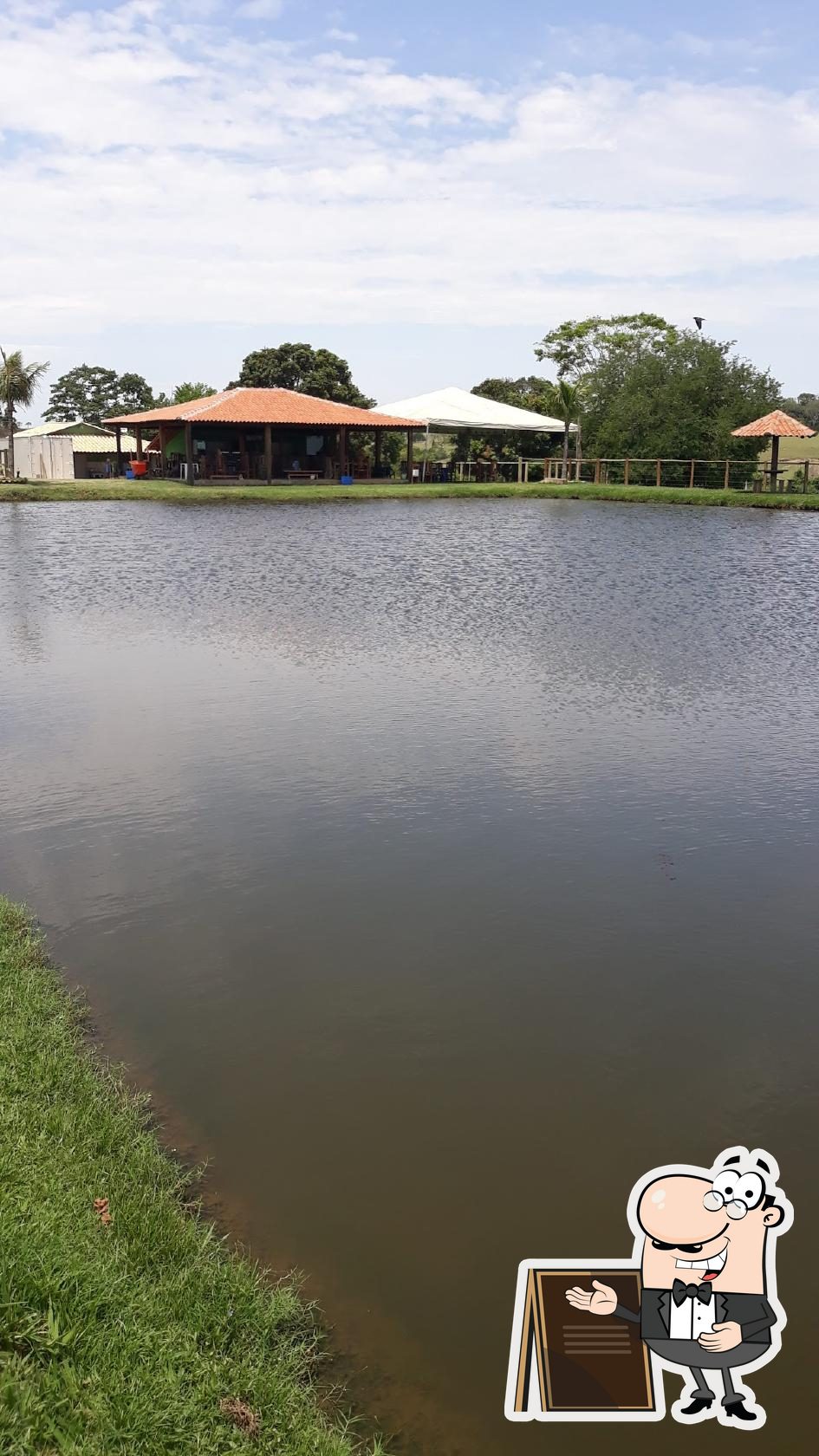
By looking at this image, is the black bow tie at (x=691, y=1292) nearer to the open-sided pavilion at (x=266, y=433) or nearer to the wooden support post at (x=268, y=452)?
the open-sided pavilion at (x=266, y=433)

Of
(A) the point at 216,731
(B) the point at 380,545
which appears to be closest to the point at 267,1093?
(A) the point at 216,731

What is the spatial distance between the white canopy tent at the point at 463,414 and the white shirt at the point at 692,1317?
44.6m

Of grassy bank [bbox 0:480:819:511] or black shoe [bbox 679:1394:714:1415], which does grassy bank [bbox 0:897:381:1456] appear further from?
grassy bank [bbox 0:480:819:511]

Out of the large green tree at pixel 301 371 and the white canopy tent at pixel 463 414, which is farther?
the large green tree at pixel 301 371

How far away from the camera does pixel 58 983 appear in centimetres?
593

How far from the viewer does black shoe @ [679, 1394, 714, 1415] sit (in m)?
3.59

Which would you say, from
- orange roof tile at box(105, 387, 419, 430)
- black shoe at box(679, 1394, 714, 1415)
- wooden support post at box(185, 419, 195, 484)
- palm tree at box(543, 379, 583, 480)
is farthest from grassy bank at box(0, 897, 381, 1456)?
palm tree at box(543, 379, 583, 480)

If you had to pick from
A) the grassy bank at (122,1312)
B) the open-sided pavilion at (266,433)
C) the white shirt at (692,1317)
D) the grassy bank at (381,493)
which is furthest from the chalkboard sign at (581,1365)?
the open-sided pavilion at (266,433)

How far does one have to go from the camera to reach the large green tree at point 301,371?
67.2 meters

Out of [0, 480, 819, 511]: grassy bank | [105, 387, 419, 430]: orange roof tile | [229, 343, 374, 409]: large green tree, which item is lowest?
[0, 480, 819, 511]: grassy bank

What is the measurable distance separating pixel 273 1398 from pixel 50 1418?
0.69m

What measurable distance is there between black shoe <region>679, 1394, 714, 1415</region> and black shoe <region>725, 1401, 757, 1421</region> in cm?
6

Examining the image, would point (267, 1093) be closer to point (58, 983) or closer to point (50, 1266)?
point (58, 983)

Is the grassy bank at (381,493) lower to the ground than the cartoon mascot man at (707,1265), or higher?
higher
